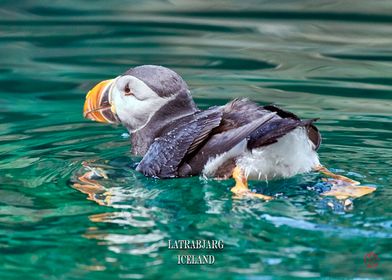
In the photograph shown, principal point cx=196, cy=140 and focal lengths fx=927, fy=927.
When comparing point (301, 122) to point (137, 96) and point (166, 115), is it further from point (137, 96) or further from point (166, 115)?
point (137, 96)

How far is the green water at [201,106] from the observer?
4141mm

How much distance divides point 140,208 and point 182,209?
0.72 feet

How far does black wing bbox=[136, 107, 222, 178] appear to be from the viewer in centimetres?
505

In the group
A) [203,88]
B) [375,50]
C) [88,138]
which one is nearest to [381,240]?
[88,138]

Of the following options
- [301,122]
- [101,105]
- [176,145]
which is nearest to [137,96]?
[101,105]

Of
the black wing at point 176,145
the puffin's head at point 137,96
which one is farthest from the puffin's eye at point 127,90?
the black wing at point 176,145

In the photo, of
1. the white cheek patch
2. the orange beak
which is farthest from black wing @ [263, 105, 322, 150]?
the orange beak

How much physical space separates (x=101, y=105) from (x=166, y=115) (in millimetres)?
508

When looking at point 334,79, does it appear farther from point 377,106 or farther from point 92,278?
point 92,278

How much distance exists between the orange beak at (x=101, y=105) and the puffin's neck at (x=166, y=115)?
1.03 ft

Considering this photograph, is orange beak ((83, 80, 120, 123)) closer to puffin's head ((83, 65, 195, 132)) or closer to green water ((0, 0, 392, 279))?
puffin's head ((83, 65, 195, 132))

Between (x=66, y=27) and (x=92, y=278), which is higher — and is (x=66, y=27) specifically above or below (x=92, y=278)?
above

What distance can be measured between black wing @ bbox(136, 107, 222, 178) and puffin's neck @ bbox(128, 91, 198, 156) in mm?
238

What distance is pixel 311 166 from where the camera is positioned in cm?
530
